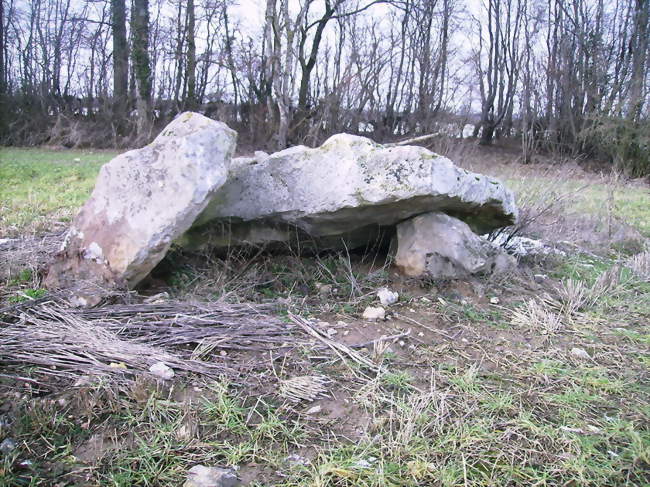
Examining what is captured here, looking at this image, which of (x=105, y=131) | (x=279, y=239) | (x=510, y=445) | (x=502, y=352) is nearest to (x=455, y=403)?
(x=510, y=445)

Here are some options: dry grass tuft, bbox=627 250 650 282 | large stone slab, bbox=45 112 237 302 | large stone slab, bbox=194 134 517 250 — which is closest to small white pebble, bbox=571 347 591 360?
large stone slab, bbox=194 134 517 250

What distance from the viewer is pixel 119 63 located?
15.2m

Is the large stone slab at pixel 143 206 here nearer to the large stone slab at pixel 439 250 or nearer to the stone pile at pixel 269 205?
the stone pile at pixel 269 205

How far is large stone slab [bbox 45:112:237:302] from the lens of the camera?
118 inches

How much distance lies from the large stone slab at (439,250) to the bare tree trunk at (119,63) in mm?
12849

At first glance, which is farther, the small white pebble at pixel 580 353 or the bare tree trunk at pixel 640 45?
the bare tree trunk at pixel 640 45

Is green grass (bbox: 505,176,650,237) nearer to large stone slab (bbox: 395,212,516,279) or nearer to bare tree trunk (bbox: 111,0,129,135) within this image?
large stone slab (bbox: 395,212,516,279)

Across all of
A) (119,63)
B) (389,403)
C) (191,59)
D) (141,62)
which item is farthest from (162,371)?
(119,63)

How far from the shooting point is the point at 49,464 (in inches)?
68.4

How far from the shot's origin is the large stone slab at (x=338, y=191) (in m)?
3.25

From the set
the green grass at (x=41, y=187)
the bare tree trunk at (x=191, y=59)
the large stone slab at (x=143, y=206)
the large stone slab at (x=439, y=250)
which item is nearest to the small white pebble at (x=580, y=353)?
the large stone slab at (x=439, y=250)

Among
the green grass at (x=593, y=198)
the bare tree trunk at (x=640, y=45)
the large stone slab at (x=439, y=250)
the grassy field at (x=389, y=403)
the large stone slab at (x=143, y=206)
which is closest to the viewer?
the grassy field at (x=389, y=403)

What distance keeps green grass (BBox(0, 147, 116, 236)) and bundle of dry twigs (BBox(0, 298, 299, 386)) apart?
240 cm

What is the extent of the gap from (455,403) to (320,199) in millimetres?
1685
